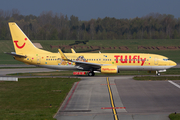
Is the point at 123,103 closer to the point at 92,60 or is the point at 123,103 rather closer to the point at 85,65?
the point at 85,65

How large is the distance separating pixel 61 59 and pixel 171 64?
19.6 metres

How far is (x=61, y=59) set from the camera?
148ft

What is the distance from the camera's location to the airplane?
43.0 m

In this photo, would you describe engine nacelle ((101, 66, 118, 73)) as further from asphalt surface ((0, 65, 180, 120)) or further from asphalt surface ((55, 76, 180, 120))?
asphalt surface ((0, 65, 180, 120))

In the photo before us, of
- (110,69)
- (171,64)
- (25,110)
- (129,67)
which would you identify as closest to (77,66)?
(110,69)

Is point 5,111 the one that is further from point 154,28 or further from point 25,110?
point 154,28

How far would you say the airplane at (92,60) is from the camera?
141ft

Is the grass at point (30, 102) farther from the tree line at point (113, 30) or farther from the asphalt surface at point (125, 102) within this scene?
the tree line at point (113, 30)

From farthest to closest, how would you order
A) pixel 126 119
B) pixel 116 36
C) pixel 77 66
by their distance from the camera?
1. pixel 116 36
2. pixel 77 66
3. pixel 126 119

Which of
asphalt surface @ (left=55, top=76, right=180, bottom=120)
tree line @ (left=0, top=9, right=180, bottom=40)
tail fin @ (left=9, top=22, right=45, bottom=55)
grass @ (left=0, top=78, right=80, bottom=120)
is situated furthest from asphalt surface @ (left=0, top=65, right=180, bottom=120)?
tree line @ (left=0, top=9, right=180, bottom=40)

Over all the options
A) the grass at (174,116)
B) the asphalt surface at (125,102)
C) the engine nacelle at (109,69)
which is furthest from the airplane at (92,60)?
the grass at (174,116)

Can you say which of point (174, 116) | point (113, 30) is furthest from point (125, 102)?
point (113, 30)

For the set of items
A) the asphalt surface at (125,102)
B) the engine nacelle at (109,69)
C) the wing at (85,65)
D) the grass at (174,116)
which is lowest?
the asphalt surface at (125,102)

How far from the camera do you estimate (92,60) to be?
44.3 metres
